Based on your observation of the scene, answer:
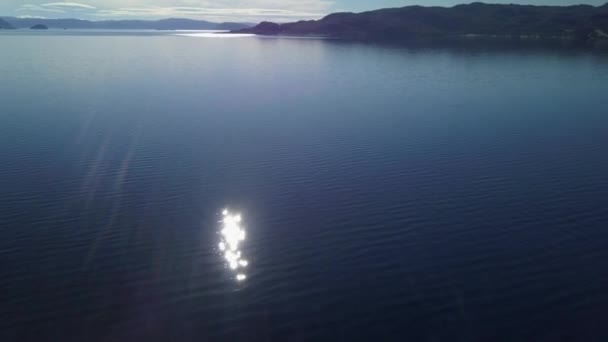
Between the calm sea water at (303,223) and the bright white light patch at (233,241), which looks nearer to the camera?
the calm sea water at (303,223)

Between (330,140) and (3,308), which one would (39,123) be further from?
(3,308)

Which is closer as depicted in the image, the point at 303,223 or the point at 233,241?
the point at 233,241

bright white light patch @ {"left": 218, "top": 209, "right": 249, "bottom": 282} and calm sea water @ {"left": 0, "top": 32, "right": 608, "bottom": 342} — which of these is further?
bright white light patch @ {"left": 218, "top": 209, "right": 249, "bottom": 282}
